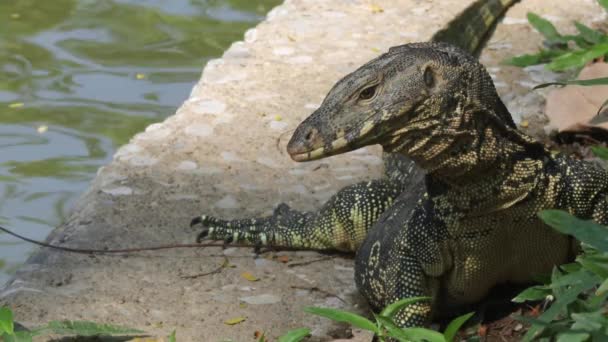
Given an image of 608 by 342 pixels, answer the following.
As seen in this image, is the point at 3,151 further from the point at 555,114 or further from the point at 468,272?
the point at 468,272

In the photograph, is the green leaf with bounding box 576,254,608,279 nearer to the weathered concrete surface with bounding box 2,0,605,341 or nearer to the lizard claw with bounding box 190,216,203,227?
the weathered concrete surface with bounding box 2,0,605,341

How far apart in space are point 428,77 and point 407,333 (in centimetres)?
97

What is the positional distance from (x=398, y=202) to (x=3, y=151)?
378 centimetres

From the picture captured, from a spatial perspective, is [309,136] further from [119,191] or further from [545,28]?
[545,28]

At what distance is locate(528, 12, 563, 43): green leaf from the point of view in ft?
25.0

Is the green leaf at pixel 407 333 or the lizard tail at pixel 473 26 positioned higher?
the lizard tail at pixel 473 26

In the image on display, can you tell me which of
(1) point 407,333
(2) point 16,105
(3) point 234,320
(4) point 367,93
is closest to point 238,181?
(3) point 234,320

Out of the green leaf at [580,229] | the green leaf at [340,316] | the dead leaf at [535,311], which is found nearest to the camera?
the green leaf at [580,229]

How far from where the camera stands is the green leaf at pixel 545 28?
7.62 metres

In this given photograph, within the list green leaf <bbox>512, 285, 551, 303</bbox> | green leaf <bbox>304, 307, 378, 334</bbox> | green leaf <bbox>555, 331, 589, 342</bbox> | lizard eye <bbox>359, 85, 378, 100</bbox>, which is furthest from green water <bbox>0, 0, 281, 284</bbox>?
green leaf <bbox>555, 331, 589, 342</bbox>

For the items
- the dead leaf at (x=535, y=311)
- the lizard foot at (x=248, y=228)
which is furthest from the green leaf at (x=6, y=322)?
the dead leaf at (x=535, y=311)

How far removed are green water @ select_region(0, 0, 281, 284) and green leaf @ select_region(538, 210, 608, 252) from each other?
12.6 feet

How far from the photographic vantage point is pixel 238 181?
6133 millimetres

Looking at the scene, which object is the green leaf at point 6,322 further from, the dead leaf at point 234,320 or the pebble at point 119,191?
the pebble at point 119,191
